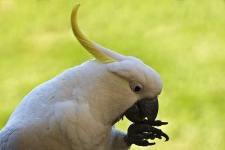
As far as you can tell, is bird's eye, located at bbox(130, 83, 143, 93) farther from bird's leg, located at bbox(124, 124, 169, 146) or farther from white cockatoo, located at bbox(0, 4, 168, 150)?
bird's leg, located at bbox(124, 124, 169, 146)

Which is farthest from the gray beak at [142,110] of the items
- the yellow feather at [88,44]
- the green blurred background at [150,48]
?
the green blurred background at [150,48]

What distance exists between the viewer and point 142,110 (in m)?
1.15

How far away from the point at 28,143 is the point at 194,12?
4.98 ft

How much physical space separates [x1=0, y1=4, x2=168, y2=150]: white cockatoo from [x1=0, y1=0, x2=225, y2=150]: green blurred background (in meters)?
0.78

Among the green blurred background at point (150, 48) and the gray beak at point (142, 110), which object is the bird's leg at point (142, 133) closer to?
the gray beak at point (142, 110)

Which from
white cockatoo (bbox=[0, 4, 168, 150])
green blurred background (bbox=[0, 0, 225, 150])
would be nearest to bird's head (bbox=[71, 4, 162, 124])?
white cockatoo (bbox=[0, 4, 168, 150])

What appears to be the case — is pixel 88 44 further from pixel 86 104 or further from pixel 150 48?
pixel 150 48

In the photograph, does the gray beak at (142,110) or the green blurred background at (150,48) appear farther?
the green blurred background at (150,48)

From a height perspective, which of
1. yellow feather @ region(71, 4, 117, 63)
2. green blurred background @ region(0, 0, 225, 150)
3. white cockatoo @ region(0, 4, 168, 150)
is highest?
green blurred background @ region(0, 0, 225, 150)

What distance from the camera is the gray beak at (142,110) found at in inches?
44.9

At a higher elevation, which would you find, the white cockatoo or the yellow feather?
the yellow feather

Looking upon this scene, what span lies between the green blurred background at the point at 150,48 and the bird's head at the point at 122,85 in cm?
78

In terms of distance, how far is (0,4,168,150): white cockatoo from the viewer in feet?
3.64

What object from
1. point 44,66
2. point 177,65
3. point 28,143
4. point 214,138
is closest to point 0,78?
point 44,66
